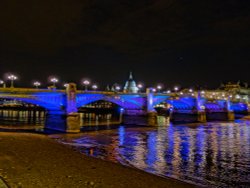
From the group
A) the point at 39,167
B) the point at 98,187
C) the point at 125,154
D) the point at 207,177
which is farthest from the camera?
the point at 125,154

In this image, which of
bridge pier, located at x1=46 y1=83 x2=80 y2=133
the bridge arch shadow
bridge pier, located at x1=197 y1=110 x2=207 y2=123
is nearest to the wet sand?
bridge pier, located at x1=46 y1=83 x2=80 y2=133

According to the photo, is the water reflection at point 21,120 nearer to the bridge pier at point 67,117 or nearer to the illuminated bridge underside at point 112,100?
the bridge pier at point 67,117

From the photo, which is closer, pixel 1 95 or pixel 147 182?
pixel 147 182

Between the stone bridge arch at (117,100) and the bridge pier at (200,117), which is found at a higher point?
the stone bridge arch at (117,100)

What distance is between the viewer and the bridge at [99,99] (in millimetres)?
51662

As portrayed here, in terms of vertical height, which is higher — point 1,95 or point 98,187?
point 1,95

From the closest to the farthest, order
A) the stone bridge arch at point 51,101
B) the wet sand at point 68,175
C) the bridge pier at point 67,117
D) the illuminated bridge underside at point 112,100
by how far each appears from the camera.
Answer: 1. the wet sand at point 68,175
2. the bridge pier at point 67,117
3. the illuminated bridge underside at point 112,100
4. the stone bridge arch at point 51,101

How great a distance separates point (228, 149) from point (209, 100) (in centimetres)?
7939

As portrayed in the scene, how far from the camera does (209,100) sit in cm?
10981

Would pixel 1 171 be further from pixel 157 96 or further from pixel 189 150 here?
pixel 157 96

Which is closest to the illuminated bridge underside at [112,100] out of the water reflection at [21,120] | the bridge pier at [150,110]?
the bridge pier at [150,110]

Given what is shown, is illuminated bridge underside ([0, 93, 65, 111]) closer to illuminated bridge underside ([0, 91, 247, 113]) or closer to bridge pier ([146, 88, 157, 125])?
illuminated bridge underside ([0, 91, 247, 113])

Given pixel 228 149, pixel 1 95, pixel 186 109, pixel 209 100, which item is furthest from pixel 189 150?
pixel 209 100

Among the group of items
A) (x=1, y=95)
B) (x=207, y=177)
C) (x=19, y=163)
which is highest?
A: (x=1, y=95)
